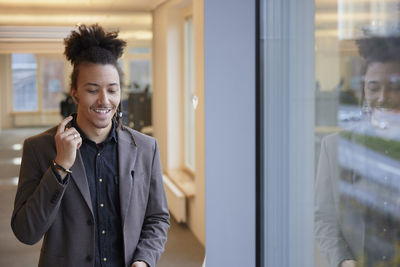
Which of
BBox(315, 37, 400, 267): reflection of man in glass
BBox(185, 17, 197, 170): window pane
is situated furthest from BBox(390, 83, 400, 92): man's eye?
BBox(185, 17, 197, 170): window pane

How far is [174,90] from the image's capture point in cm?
396

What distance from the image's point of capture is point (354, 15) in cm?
182

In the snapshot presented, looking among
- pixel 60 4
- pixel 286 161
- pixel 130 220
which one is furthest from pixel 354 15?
pixel 60 4

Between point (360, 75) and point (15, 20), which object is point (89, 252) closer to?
point (360, 75)

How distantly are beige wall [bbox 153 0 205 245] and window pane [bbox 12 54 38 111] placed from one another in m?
0.82

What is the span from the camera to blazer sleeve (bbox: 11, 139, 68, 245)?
1590mm

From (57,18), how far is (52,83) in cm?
42

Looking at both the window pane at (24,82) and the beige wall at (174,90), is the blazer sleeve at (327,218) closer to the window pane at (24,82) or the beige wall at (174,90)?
the beige wall at (174,90)

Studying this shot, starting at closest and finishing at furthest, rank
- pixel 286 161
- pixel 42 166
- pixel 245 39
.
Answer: pixel 42 166, pixel 286 161, pixel 245 39

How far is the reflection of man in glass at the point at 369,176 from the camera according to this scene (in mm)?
1600

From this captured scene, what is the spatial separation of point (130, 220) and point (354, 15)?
1091 mm

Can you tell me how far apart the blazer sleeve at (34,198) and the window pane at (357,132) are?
1.05 m

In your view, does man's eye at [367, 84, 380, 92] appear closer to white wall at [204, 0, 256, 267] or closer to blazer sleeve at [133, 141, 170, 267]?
blazer sleeve at [133, 141, 170, 267]

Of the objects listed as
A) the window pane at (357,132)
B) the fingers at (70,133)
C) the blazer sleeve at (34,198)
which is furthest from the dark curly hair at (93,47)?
the window pane at (357,132)
